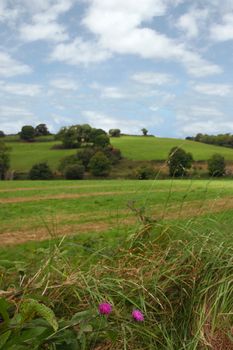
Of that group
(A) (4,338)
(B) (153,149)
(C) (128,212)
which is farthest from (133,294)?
(B) (153,149)

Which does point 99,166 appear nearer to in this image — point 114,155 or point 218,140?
point 114,155

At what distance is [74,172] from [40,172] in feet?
22.8

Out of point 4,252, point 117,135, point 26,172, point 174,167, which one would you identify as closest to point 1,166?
point 26,172

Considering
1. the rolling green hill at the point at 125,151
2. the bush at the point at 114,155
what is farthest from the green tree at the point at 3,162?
the bush at the point at 114,155

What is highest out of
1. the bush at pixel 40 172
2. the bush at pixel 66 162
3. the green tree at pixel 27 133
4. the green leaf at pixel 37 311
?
the green tree at pixel 27 133

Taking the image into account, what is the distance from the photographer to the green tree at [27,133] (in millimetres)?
122438

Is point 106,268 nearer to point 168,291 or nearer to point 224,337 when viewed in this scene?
point 168,291

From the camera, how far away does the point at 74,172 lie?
8281cm

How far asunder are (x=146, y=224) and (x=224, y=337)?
1.03 meters

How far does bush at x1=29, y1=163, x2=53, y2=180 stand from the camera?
280ft

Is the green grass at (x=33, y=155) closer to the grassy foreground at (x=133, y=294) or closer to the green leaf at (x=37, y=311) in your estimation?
the grassy foreground at (x=133, y=294)

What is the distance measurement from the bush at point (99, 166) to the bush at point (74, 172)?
1873mm

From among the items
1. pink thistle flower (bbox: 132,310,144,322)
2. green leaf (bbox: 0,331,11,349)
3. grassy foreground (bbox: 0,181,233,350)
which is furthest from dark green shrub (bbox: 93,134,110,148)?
green leaf (bbox: 0,331,11,349)

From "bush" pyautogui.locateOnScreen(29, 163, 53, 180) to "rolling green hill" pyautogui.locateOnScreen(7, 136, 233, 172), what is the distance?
340 centimetres
